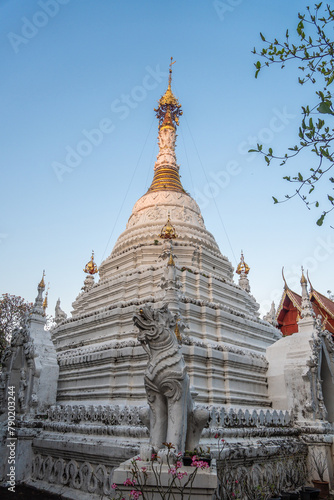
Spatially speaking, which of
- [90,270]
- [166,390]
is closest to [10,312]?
[90,270]

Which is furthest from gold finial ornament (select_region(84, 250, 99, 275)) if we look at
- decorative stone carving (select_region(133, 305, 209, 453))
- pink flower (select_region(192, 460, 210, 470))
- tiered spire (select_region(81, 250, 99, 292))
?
pink flower (select_region(192, 460, 210, 470))

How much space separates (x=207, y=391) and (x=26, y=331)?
6650 mm

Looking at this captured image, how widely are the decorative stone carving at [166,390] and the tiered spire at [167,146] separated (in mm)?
16486

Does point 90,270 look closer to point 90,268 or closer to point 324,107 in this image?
point 90,268

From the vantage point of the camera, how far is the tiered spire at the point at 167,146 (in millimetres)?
22219

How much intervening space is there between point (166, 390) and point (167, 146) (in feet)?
70.3

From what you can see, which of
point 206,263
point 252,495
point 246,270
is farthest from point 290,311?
point 252,495

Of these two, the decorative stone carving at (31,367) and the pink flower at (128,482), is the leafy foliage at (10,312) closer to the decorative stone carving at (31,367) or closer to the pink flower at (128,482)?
the decorative stone carving at (31,367)

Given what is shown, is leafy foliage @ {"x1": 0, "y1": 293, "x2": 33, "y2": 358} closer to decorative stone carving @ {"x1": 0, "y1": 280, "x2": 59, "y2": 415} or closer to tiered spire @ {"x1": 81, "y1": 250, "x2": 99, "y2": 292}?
tiered spire @ {"x1": 81, "y1": 250, "x2": 99, "y2": 292}

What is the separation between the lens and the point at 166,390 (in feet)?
17.5

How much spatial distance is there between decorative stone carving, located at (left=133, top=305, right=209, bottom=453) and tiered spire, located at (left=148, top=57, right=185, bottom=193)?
54.1 feet

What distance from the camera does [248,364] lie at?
12.4m

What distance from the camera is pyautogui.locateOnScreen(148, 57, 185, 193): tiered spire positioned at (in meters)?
22.2

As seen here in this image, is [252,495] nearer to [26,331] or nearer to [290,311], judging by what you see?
[26,331]
